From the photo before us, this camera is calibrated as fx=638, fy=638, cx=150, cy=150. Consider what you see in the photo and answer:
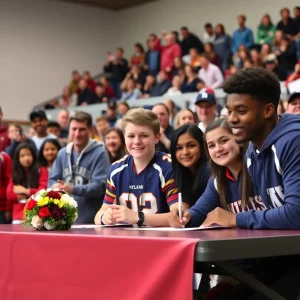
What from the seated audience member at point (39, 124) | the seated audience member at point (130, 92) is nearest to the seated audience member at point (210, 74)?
the seated audience member at point (130, 92)

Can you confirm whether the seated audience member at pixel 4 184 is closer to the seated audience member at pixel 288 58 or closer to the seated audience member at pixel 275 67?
the seated audience member at pixel 275 67

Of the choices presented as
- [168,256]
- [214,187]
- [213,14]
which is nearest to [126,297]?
[168,256]

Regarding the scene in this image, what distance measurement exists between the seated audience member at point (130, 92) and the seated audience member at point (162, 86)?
495 millimetres

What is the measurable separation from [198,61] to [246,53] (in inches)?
77.3

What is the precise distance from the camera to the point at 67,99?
16594 millimetres

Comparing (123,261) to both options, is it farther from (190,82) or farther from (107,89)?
(107,89)

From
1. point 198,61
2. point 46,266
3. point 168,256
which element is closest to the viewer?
point 168,256

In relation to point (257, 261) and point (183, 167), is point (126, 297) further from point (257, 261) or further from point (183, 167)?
point (183, 167)

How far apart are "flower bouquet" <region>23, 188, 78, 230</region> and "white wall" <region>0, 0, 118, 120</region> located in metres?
14.1

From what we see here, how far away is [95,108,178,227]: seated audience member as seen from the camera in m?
3.79

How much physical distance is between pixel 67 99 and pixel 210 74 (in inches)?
198

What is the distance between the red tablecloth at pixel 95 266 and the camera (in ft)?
7.17

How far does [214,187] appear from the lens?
135 inches

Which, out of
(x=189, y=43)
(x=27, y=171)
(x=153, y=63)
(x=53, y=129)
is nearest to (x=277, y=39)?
(x=189, y=43)
